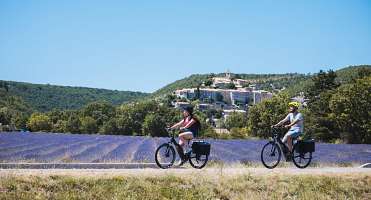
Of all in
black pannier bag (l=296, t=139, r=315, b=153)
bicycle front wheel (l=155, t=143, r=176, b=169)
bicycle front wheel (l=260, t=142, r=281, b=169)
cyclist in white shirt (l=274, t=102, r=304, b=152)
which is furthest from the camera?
black pannier bag (l=296, t=139, r=315, b=153)

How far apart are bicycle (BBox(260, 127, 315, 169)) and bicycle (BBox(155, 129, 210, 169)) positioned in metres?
1.90

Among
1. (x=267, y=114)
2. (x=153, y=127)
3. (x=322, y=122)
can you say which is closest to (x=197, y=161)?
(x=322, y=122)

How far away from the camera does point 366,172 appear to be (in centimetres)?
1496

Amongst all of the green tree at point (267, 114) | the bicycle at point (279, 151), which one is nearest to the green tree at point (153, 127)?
the green tree at point (267, 114)

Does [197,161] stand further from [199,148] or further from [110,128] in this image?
[110,128]

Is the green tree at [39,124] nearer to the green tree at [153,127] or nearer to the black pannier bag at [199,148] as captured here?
the green tree at [153,127]

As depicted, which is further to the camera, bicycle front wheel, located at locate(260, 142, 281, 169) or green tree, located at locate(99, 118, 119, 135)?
green tree, located at locate(99, 118, 119, 135)

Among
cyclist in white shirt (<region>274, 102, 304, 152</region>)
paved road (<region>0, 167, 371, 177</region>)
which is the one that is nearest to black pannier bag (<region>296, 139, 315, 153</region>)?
cyclist in white shirt (<region>274, 102, 304, 152</region>)

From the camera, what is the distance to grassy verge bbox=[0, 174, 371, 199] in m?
10.5

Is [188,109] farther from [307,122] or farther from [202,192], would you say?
[307,122]

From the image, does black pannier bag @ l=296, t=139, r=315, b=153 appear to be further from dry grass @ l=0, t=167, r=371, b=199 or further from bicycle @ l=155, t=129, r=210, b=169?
bicycle @ l=155, t=129, r=210, b=169

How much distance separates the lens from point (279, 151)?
15305mm

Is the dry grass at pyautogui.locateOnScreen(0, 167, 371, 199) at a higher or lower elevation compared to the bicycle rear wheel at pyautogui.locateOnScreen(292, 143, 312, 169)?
lower

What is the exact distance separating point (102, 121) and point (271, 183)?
11417cm
